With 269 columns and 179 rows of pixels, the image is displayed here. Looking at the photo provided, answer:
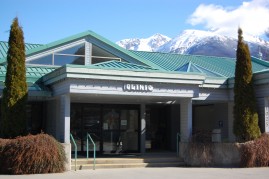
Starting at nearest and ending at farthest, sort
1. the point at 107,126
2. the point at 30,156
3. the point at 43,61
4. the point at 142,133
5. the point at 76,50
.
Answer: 1. the point at 30,156
2. the point at 43,61
3. the point at 76,50
4. the point at 107,126
5. the point at 142,133

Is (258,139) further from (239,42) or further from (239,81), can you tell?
(239,42)

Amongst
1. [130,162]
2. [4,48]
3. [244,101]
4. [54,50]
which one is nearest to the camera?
[130,162]

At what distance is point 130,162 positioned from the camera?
58.4 feet

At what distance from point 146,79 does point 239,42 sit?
4.38 metres

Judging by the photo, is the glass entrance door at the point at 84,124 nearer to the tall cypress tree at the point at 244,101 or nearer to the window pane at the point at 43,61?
the window pane at the point at 43,61

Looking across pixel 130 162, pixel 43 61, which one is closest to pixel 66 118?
pixel 130 162

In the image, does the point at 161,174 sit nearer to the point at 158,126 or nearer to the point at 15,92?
the point at 15,92

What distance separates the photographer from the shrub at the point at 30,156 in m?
14.8

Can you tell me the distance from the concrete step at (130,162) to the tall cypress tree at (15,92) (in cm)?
263

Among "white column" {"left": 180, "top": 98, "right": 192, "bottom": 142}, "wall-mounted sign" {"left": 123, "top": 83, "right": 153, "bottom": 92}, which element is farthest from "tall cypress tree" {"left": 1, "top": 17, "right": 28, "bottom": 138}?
"white column" {"left": 180, "top": 98, "right": 192, "bottom": 142}

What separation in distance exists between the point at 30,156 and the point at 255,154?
872cm

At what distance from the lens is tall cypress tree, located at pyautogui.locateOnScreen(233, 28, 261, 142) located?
1795cm

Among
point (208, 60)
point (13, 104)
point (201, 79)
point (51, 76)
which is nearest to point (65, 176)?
point (13, 104)

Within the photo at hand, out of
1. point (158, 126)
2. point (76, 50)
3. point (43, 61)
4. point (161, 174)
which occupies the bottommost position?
point (161, 174)
